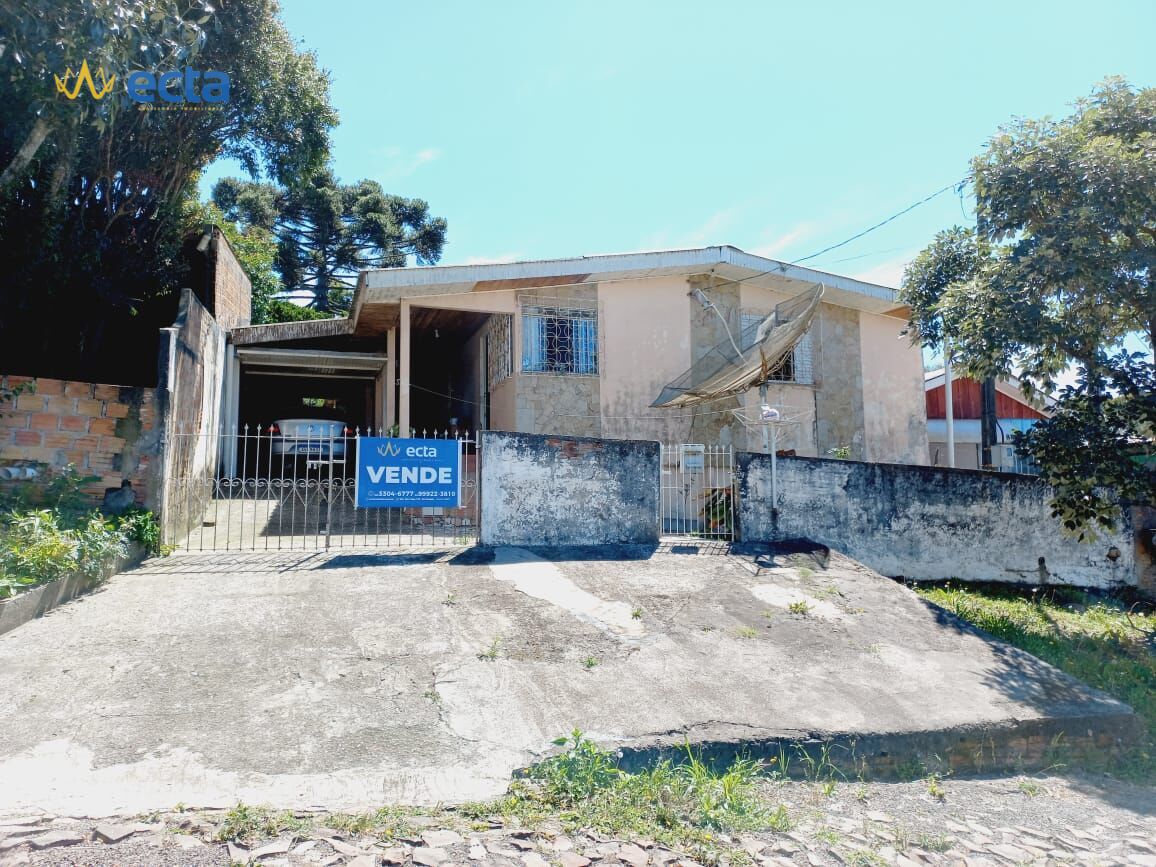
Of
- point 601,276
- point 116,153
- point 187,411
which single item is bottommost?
point 187,411

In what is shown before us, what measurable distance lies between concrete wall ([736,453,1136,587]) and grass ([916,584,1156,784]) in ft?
0.95

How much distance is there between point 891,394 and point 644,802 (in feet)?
38.3

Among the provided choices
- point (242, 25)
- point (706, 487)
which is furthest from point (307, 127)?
point (706, 487)

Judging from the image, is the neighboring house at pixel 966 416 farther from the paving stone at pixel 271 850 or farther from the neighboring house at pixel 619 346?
the paving stone at pixel 271 850

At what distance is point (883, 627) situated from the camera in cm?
650

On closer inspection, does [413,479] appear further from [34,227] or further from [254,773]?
[34,227]

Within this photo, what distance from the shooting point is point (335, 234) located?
2959cm

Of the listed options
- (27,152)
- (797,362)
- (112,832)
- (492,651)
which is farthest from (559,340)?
(112,832)

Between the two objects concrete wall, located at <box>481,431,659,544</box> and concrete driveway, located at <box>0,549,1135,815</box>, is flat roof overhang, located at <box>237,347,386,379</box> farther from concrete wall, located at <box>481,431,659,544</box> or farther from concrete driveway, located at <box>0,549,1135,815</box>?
concrete driveway, located at <box>0,549,1135,815</box>

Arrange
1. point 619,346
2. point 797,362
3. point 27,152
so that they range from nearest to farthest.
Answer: point 27,152 < point 619,346 < point 797,362

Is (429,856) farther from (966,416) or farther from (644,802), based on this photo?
(966,416)

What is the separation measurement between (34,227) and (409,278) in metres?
4.34

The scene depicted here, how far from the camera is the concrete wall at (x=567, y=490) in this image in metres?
7.94

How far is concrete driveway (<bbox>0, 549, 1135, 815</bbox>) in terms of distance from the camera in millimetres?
3863
